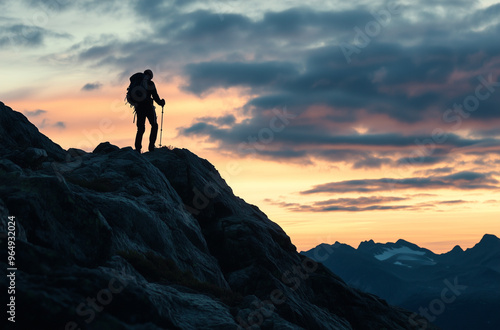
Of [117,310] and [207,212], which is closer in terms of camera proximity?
[117,310]

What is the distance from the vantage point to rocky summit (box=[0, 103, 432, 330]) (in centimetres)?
1219

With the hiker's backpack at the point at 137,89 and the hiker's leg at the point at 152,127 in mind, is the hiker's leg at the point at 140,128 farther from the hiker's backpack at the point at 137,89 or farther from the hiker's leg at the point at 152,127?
the hiker's backpack at the point at 137,89

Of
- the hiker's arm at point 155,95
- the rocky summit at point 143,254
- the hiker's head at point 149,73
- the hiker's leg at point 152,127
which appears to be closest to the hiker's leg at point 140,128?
the hiker's leg at point 152,127

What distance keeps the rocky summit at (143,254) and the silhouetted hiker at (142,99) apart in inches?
88.6

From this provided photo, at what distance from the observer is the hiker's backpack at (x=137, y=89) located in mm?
32719

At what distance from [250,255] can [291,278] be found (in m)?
3.99

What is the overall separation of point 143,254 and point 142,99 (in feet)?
46.0

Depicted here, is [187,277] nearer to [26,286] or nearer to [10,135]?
[26,286]

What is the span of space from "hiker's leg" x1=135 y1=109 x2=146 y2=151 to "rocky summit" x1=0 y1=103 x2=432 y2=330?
4.94ft

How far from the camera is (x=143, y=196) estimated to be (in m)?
26.8

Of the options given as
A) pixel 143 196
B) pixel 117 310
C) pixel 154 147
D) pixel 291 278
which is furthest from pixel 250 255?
pixel 117 310

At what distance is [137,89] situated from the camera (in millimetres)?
32750

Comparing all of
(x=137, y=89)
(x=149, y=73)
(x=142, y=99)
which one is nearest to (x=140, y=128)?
(x=142, y=99)

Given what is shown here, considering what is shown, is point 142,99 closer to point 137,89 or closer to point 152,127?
point 137,89
